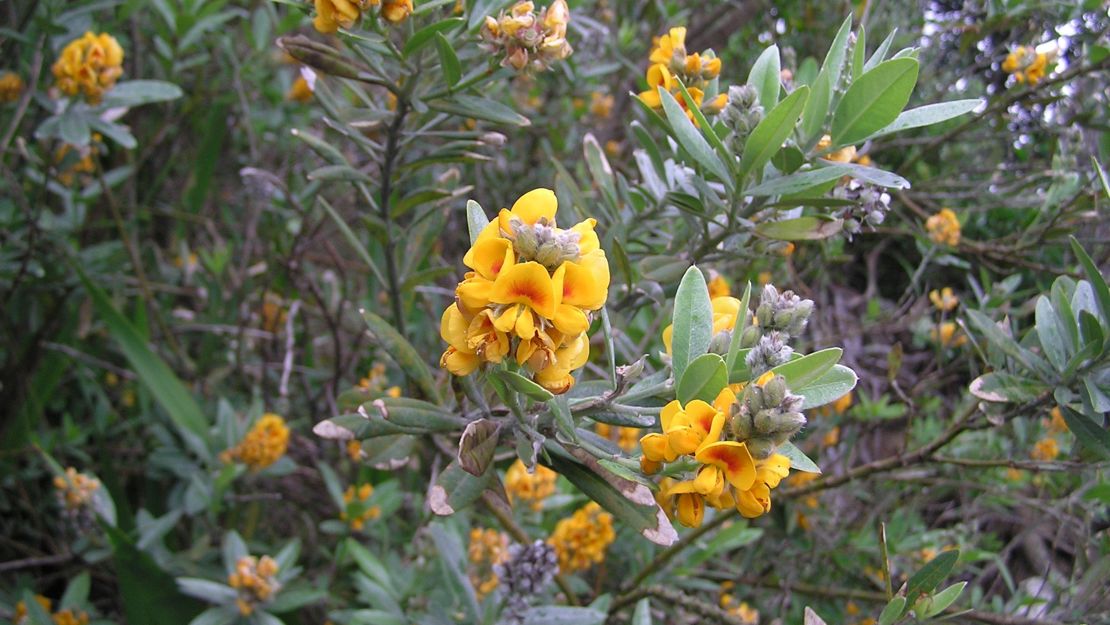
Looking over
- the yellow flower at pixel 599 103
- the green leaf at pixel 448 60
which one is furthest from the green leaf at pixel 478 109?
the yellow flower at pixel 599 103

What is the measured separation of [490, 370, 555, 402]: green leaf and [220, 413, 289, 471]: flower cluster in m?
1.61

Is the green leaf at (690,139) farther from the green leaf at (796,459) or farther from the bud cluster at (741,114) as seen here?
the green leaf at (796,459)

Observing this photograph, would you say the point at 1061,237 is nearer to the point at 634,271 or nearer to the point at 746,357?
the point at 634,271

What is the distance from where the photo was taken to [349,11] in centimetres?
120

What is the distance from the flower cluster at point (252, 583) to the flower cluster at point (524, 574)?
2.37 ft

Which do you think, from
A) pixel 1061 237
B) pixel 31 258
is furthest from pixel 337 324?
pixel 1061 237

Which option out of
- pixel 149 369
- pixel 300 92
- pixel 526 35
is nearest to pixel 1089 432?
pixel 526 35

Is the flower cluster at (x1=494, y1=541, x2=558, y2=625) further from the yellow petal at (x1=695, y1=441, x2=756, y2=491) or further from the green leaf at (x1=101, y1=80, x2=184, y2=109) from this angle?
the green leaf at (x1=101, y1=80, x2=184, y2=109)

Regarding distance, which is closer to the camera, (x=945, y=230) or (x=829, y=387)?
(x=829, y=387)

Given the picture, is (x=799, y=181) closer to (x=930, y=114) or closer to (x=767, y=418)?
(x=930, y=114)

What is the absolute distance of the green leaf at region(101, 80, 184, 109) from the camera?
2.21 metres

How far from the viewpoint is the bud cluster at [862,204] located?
4.45 ft

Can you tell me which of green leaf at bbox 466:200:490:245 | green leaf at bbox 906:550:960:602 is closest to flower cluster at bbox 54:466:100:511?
green leaf at bbox 466:200:490:245

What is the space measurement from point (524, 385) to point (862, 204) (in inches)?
31.3
